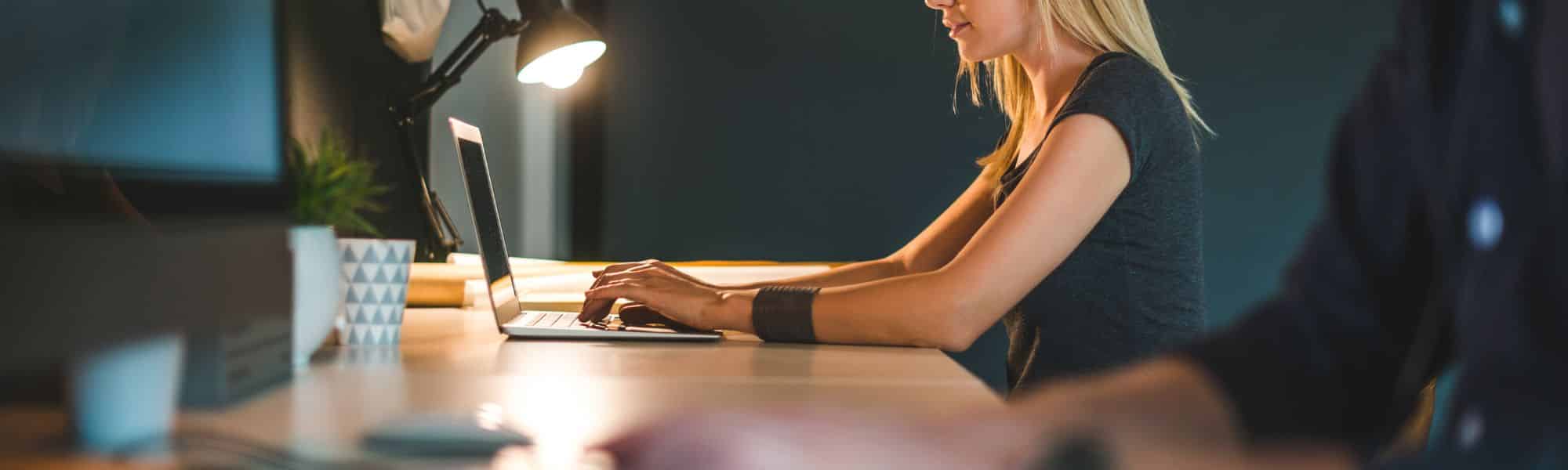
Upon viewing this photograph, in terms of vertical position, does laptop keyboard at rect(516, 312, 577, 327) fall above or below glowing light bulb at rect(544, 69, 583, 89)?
below

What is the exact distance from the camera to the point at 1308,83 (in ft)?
13.5

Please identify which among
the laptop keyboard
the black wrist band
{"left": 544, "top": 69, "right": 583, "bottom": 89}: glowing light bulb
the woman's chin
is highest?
the woman's chin

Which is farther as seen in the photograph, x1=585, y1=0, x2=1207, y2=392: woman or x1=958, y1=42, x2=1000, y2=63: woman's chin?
x1=958, y1=42, x2=1000, y2=63: woman's chin

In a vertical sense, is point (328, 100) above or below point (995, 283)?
above

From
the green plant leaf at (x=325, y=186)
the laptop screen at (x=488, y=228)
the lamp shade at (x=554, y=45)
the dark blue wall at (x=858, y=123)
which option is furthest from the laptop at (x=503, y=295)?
the dark blue wall at (x=858, y=123)

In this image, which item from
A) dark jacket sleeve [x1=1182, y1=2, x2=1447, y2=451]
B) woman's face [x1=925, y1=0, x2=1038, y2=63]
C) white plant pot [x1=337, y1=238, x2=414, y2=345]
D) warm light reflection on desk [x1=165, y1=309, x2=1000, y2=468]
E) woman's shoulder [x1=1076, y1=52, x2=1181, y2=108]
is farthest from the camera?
woman's face [x1=925, y1=0, x2=1038, y2=63]

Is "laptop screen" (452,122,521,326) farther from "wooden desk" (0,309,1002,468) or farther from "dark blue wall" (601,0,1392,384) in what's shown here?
"dark blue wall" (601,0,1392,384)

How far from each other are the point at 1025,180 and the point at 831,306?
1.00 ft

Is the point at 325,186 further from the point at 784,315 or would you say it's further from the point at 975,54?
the point at 975,54

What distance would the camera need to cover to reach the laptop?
147 centimetres

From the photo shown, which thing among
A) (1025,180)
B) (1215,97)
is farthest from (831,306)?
(1215,97)

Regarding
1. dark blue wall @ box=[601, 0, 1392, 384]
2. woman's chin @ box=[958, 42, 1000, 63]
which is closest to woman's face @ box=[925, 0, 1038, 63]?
woman's chin @ box=[958, 42, 1000, 63]

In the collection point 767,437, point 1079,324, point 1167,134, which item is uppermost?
point 1167,134

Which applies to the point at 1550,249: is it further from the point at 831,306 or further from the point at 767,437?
the point at 831,306
